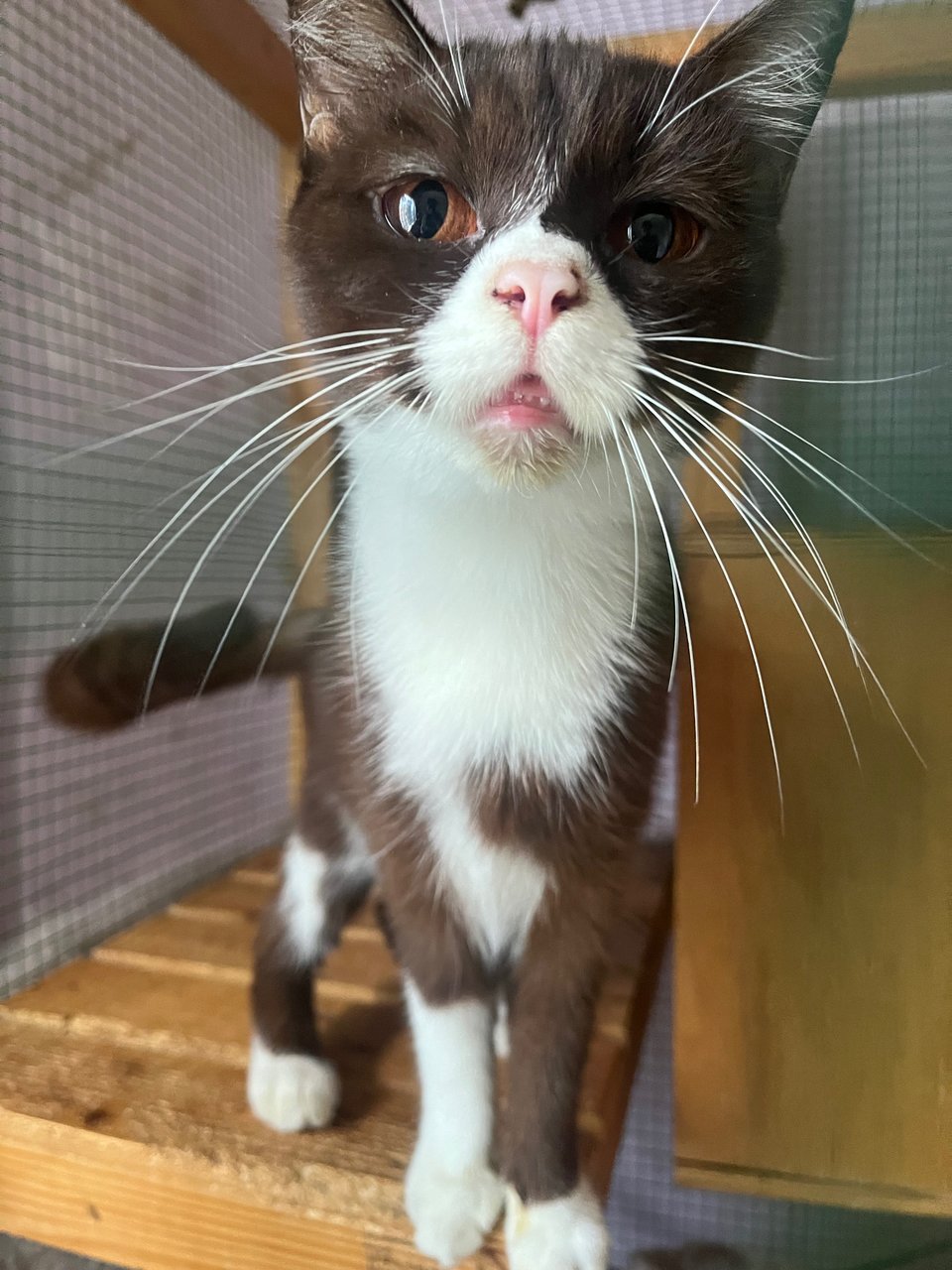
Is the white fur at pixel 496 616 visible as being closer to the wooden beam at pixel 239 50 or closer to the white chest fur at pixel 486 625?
the white chest fur at pixel 486 625

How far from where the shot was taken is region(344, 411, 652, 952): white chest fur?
52 centimetres

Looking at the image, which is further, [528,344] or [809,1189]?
Answer: [809,1189]

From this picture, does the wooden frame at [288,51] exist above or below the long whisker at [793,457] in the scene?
above

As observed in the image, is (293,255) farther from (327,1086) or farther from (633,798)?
(327,1086)

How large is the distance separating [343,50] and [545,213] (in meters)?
0.19

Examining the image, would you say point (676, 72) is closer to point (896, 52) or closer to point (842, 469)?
point (896, 52)

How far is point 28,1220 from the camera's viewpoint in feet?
1.94

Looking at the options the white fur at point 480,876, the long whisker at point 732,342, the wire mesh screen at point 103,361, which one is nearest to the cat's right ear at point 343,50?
the wire mesh screen at point 103,361

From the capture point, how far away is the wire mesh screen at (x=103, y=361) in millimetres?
564

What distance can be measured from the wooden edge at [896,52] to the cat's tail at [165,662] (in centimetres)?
48

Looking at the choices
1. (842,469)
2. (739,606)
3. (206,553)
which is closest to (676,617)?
(739,606)

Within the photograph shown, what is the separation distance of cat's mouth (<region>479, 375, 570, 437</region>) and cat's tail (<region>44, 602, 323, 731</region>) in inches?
10.4

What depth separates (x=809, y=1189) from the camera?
0.54 meters

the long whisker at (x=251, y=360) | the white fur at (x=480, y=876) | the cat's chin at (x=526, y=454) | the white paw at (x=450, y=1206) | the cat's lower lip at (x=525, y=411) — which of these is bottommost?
the white paw at (x=450, y=1206)
